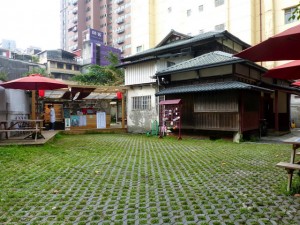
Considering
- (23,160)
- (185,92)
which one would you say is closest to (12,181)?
(23,160)

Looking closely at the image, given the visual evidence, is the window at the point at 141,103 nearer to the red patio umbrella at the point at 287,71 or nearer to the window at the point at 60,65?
the red patio umbrella at the point at 287,71

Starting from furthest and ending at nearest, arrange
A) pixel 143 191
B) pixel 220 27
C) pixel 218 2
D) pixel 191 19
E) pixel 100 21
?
pixel 100 21 → pixel 191 19 → pixel 218 2 → pixel 220 27 → pixel 143 191

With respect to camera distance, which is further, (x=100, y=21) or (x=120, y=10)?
(x=100, y=21)

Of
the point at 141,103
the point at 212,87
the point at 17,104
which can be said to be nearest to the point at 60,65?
the point at 141,103

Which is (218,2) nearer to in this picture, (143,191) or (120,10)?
(143,191)

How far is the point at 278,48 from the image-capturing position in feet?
12.6

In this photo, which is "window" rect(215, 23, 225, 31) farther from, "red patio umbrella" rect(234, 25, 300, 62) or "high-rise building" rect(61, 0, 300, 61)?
"red patio umbrella" rect(234, 25, 300, 62)

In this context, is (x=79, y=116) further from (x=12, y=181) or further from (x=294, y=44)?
(x=294, y=44)

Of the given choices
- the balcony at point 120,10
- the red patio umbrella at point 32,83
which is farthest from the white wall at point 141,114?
the balcony at point 120,10

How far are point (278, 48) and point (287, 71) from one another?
2585 mm

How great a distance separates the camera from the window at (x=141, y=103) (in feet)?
56.2

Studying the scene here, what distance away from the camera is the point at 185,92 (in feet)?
42.9

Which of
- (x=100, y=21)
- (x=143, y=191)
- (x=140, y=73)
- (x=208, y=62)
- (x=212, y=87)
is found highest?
(x=100, y=21)

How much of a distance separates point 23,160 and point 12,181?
2.21 metres
